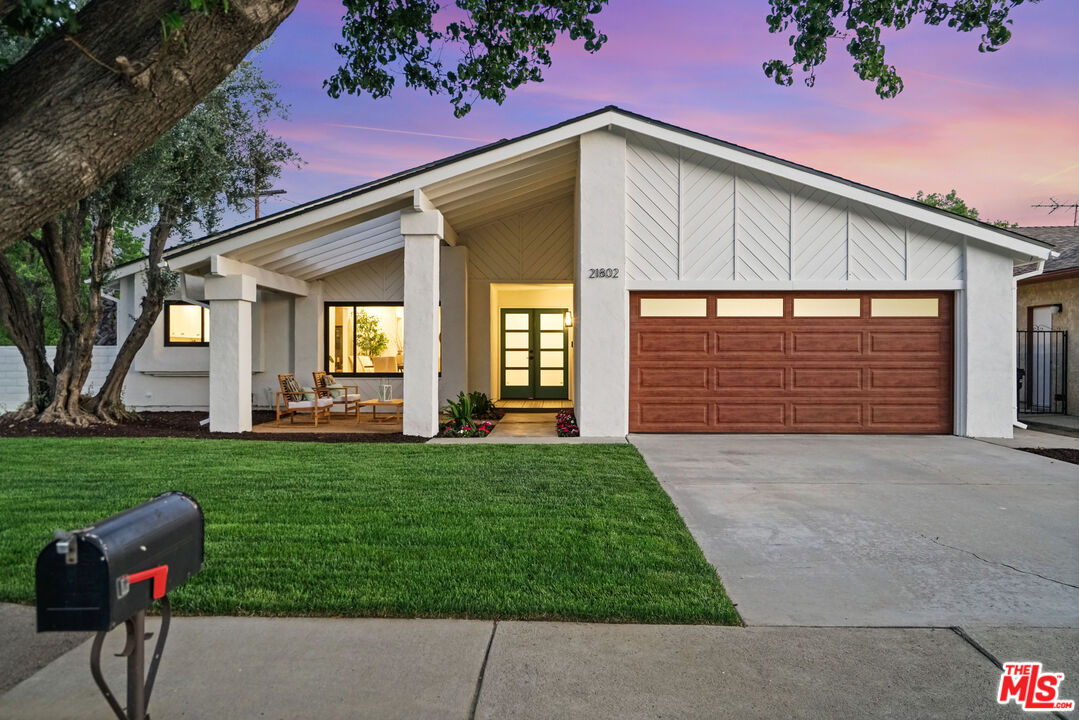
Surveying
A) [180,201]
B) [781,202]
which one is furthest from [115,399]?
[781,202]

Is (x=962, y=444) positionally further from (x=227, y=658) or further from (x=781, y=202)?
(x=227, y=658)

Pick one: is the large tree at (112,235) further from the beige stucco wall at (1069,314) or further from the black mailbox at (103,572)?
the beige stucco wall at (1069,314)

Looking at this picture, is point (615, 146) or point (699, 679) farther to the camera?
point (615, 146)

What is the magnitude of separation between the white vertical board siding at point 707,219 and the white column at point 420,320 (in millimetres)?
4071

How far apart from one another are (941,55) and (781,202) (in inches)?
225

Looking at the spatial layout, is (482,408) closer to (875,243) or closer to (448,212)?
(448,212)

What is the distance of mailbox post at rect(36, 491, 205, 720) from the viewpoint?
6.53 ft

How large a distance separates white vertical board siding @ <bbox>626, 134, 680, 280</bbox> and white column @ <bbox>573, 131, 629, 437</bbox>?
0.66 feet

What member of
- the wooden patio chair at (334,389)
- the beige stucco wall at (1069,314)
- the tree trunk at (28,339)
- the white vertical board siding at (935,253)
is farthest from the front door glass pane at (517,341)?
the beige stucco wall at (1069,314)

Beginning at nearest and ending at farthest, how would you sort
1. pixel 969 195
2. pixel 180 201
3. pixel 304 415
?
pixel 180 201
pixel 304 415
pixel 969 195

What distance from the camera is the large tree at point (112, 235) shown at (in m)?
11.4

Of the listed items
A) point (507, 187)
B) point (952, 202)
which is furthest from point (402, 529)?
point (952, 202)

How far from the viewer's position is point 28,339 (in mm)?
12438

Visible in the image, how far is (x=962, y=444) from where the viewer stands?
10.2 metres
